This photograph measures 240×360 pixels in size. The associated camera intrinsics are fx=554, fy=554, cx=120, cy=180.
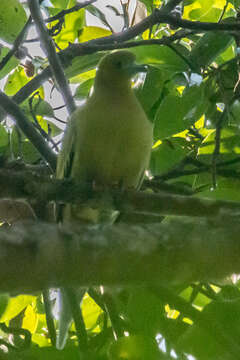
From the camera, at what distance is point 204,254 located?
1123 mm

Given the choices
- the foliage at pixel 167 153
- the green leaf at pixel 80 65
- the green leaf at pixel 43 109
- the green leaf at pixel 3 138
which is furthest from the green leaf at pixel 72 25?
the green leaf at pixel 3 138

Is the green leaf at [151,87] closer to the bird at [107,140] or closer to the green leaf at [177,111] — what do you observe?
the green leaf at [177,111]

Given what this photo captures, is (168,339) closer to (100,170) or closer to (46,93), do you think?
(100,170)

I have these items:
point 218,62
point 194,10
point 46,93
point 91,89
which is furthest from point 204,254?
point 46,93

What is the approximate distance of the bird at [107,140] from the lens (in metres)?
2.92

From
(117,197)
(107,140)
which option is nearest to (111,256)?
(117,197)

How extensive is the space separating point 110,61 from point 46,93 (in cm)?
70

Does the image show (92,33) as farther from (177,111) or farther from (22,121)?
(177,111)

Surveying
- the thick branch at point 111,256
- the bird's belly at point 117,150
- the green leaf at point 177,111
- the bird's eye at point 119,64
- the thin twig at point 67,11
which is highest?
the thin twig at point 67,11

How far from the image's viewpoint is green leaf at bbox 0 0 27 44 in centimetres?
271

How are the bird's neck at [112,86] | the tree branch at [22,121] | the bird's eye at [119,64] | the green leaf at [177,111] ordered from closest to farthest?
the green leaf at [177,111]
the tree branch at [22,121]
the bird's neck at [112,86]
the bird's eye at [119,64]

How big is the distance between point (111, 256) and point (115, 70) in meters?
2.42

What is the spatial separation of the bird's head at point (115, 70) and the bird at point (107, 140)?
0.02 metres

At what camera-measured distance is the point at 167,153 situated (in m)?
2.45
